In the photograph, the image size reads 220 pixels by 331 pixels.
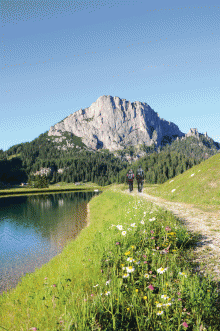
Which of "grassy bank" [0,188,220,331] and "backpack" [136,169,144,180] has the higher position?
"backpack" [136,169,144,180]

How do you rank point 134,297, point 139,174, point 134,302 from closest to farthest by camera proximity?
point 134,302 < point 134,297 < point 139,174

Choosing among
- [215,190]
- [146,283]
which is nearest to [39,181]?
[215,190]

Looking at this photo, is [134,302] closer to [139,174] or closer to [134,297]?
[134,297]

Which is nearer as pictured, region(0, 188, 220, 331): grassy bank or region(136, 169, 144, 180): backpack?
region(0, 188, 220, 331): grassy bank

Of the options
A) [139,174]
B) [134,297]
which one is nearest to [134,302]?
[134,297]

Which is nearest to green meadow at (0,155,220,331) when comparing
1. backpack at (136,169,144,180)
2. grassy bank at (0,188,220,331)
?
grassy bank at (0,188,220,331)

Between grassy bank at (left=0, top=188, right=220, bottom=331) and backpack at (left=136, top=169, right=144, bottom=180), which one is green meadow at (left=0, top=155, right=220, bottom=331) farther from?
backpack at (left=136, top=169, right=144, bottom=180)

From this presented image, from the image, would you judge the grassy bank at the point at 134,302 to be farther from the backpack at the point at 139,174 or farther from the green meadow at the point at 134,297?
the backpack at the point at 139,174

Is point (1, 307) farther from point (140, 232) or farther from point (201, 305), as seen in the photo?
point (201, 305)

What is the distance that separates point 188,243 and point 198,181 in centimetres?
2051

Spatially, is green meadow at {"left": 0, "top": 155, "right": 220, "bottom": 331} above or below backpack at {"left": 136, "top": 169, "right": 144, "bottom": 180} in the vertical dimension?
below

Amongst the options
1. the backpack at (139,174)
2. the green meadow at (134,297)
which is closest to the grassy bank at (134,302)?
the green meadow at (134,297)

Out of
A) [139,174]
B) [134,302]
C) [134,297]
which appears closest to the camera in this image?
[134,302]

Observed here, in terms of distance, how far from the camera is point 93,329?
3.54 meters
